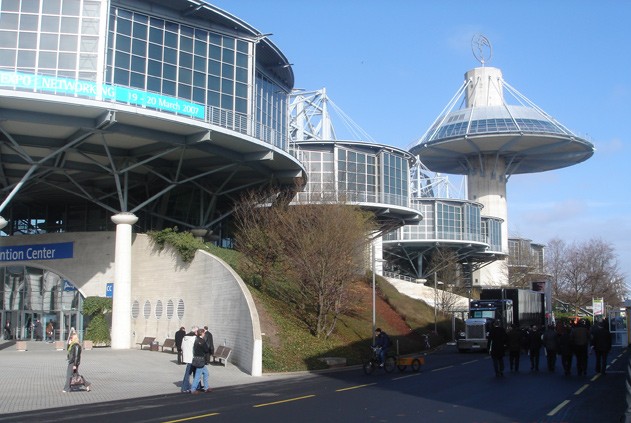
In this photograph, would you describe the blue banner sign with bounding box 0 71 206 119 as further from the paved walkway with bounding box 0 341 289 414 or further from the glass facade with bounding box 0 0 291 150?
the paved walkway with bounding box 0 341 289 414

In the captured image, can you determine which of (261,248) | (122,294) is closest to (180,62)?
(261,248)

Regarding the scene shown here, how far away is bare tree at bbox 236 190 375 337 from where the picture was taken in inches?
1380

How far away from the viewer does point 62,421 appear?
45.8ft

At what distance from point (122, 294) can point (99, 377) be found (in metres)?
13.2

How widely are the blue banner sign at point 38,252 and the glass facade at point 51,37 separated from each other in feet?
40.9

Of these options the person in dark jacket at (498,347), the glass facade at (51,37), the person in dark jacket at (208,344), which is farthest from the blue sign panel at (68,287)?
the person in dark jacket at (498,347)

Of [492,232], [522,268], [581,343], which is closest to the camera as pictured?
[581,343]

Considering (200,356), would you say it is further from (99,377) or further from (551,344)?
(551,344)

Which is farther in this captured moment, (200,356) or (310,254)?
(310,254)

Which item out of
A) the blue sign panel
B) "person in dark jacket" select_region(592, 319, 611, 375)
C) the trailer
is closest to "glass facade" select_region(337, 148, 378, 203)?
the trailer

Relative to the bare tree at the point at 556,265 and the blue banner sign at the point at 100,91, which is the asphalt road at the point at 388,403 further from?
the bare tree at the point at 556,265

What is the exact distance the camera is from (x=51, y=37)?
32.2 meters

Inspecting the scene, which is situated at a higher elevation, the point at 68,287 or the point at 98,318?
the point at 68,287

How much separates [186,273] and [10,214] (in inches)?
1035
